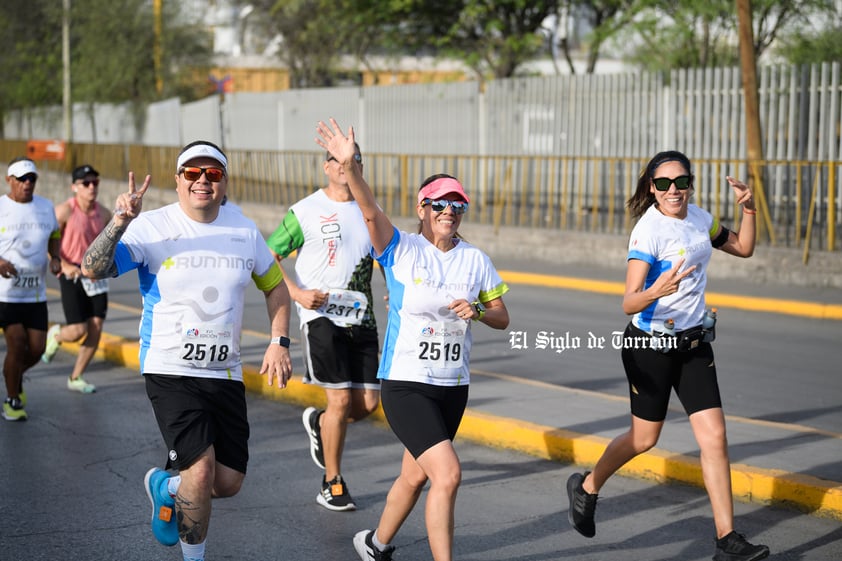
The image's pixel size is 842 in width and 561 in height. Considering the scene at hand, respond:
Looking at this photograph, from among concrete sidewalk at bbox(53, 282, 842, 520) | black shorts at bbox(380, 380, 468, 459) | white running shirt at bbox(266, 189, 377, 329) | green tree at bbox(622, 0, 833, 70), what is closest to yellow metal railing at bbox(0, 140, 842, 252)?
green tree at bbox(622, 0, 833, 70)

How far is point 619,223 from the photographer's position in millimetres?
19562

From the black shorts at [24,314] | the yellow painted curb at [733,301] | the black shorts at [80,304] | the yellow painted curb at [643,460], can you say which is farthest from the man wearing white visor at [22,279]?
the yellow painted curb at [733,301]

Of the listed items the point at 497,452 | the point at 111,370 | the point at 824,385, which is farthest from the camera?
the point at 111,370

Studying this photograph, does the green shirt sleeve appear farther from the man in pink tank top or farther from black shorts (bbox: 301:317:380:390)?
the man in pink tank top

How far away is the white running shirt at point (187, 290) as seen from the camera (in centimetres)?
516

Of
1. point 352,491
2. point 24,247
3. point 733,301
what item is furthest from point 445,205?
point 733,301

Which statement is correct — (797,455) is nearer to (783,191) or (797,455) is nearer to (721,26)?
(783,191)

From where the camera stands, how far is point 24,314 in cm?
914

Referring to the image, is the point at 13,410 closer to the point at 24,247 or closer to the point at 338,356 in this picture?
the point at 24,247

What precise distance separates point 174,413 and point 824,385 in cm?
655

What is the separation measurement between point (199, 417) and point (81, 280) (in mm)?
5537

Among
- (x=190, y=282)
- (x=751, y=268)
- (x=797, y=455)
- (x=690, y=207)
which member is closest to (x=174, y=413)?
(x=190, y=282)

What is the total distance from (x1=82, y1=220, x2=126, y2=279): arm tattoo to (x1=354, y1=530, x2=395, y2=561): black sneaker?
1.65 meters

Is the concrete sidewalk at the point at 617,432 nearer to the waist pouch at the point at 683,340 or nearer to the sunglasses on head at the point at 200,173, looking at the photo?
the waist pouch at the point at 683,340
